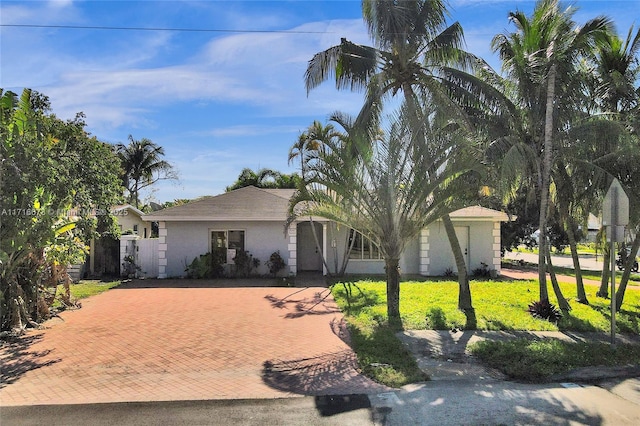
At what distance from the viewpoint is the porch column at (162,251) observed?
58.9 ft

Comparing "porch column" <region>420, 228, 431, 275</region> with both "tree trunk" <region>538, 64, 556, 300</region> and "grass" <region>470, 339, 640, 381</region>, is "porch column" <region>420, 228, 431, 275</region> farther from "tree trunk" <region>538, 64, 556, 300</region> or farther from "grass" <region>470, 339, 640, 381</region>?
"grass" <region>470, 339, 640, 381</region>

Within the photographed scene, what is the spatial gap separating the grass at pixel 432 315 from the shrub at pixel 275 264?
10.0 feet

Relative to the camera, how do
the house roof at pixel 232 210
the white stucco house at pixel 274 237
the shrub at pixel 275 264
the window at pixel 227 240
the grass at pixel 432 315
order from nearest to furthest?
the grass at pixel 432 315, the house roof at pixel 232 210, the shrub at pixel 275 264, the white stucco house at pixel 274 237, the window at pixel 227 240

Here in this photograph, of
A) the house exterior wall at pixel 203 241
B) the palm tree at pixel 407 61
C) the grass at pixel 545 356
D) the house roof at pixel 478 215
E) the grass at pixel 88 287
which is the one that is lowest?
the grass at pixel 545 356

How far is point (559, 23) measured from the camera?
10.4 m

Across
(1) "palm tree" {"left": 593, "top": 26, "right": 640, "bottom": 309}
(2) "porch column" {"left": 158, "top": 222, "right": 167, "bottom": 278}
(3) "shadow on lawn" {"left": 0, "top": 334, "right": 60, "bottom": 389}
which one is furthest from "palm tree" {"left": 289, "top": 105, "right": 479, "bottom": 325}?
(2) "porch column" {"left": 158, "top": 222, "right": 167, "bottom": 278}

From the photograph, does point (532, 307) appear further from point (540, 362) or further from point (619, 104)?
point (619, 104)

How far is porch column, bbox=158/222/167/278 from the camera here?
58.9ft

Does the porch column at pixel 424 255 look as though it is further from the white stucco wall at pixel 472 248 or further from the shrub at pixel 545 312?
the shrub at pixel 545 312

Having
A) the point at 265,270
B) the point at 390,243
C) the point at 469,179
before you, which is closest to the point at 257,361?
the point at 390,243

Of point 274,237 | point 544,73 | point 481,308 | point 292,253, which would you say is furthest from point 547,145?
point 274,237

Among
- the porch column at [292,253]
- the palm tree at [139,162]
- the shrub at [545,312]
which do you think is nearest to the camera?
the shrub at [545,312]

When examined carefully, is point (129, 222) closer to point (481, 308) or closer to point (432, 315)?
point (432, 315)

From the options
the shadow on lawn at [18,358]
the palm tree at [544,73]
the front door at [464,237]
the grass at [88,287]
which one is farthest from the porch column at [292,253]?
the shadow on lawn at [18,358]
